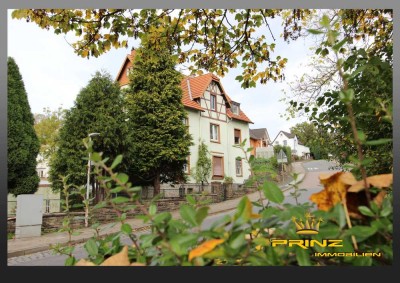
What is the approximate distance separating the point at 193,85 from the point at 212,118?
0.33m

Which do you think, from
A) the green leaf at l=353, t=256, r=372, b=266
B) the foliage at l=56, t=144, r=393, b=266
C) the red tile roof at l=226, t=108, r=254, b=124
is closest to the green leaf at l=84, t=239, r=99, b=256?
the foliage at l=56, t=144, r=393, b=266

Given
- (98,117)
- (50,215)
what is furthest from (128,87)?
(50,215)

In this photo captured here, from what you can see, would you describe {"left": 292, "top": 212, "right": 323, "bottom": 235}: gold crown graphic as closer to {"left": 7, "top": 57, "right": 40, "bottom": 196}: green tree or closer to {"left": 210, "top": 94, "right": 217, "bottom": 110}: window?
{"left": 7, "top": 57, "right": 40, "bottom": 196}: green tree

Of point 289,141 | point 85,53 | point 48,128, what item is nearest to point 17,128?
point 48,128

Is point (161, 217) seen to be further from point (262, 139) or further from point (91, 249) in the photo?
point (262, 139)

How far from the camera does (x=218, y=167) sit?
265cm

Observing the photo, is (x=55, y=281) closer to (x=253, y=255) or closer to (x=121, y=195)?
(x=121, y=195)

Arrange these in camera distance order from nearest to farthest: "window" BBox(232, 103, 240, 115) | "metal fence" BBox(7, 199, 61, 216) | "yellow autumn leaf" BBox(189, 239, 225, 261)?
1. "yellow autumn leaf" BBox(189, 239, 225, 261)
2. "metal fence" BBox(7, 199, 61, 216)
3. "window" BBox(232, 103, 240, 115)

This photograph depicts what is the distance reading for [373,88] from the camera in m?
1.70

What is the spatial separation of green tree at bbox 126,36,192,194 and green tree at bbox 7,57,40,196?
79 centimetres

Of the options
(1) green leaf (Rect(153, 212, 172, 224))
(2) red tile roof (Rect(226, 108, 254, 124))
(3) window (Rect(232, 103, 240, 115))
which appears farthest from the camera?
(3) window (Rect(232, 103, 240, 115))

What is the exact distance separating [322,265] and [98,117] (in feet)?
6.97

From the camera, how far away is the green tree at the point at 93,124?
2.07m

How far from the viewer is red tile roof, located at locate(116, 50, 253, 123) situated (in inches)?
95.4
